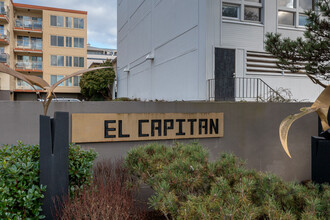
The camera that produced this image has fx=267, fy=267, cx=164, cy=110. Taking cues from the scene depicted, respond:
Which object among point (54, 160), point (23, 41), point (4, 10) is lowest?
point (54, 160)

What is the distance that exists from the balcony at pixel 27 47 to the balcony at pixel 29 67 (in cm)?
158

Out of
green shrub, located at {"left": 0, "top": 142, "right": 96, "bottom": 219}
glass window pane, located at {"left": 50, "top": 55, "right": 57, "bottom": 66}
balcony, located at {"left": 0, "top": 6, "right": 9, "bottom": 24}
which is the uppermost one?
balcony, located at {"left": 0, "top": 6, "right": 9, "bottom": 24}

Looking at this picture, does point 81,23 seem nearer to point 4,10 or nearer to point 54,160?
point 4,10

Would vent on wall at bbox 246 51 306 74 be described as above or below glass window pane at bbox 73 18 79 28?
below

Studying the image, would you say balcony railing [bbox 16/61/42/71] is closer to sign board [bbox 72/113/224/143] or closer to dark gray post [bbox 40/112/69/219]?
sign board [bbox 72/113/224/143]

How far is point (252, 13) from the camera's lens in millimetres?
13172

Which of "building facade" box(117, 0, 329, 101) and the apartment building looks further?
the apartment building

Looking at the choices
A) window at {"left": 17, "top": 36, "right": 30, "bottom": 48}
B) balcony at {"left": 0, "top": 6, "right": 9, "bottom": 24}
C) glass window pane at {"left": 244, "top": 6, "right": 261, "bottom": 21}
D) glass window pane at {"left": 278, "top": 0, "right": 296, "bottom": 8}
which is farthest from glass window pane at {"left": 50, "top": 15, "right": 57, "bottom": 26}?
glass window pane at {"left": 278, "top": 0, "right": 296, "bottom": 8}

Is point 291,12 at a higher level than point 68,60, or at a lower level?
lower

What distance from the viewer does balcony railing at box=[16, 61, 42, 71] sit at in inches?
1331

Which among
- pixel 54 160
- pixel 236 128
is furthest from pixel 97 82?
pixel 54 160

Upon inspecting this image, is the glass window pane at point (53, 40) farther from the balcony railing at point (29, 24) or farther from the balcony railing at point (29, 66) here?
the balcony railing at point (29, 66)

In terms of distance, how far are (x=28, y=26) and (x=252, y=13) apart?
30412mm

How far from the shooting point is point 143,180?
363 cm
